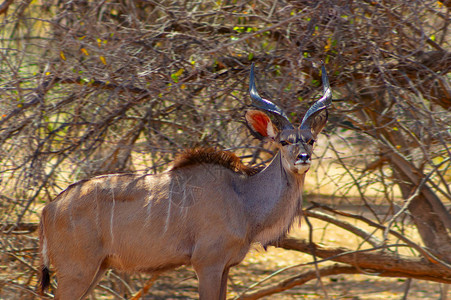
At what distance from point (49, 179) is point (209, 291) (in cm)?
175

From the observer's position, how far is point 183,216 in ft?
12.3

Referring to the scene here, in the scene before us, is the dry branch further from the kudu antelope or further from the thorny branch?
the kudu antelope

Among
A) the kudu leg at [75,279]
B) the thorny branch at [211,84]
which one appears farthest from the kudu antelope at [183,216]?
the thorny branch at [211,84]

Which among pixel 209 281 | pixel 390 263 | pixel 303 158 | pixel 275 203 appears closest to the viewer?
pixel 303 158

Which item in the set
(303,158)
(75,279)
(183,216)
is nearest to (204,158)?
(183,216)

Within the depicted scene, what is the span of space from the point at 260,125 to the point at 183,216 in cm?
81

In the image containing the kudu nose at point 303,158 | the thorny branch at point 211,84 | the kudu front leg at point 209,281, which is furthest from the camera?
the thorny branch at point 211,84

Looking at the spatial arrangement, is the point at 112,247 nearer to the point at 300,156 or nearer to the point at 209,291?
the point at 209,291

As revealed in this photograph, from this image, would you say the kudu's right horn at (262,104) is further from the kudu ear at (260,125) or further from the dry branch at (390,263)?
the dry branch at (390,263)

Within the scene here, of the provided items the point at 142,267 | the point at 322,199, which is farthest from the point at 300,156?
the point at 322,199

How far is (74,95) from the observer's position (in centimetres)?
452

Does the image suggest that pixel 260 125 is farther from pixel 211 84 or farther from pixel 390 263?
pixel 390 263

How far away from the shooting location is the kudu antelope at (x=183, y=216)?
12.0 ft

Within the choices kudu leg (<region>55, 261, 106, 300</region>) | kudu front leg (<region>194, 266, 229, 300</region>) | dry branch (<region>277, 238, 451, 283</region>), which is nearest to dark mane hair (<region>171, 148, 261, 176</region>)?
kudu front leg (<region>194, 266, 229, 300</region>)
